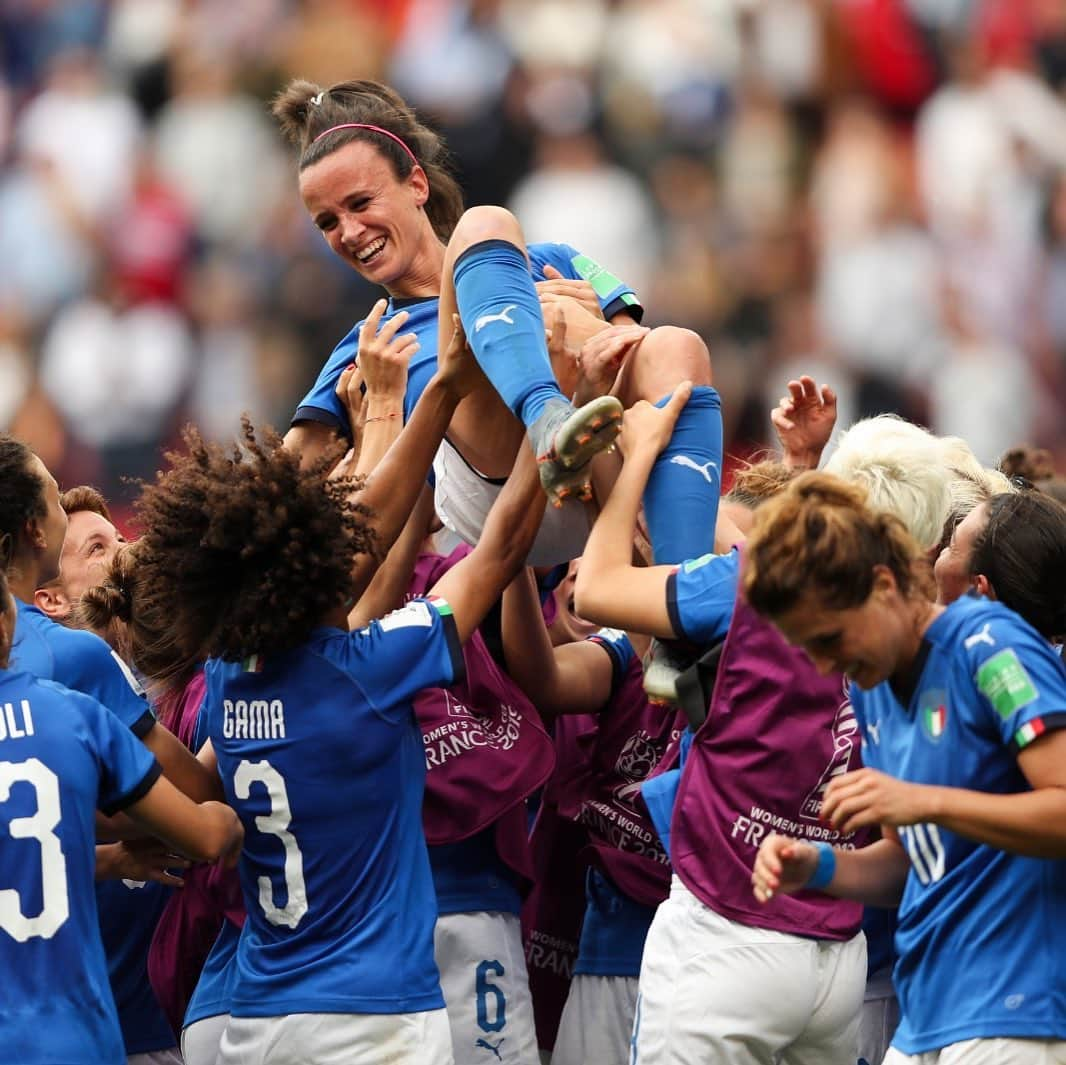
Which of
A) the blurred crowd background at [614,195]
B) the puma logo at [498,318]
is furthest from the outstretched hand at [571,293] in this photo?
the blurred crowd background at [614,195]

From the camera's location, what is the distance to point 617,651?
4375 mm

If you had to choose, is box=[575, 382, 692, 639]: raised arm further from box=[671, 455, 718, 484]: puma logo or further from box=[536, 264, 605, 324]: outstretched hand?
box=[536, 264, 605, 324]: outstretched hand

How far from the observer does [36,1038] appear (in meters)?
3.11

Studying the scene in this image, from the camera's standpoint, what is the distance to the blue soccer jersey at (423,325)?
14.2 feet

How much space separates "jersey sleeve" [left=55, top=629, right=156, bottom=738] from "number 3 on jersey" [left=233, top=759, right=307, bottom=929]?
246 mm

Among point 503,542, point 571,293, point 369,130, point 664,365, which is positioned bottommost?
point 503,542

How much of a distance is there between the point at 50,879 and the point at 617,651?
5.39ft

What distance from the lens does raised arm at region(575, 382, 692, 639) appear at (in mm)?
3400

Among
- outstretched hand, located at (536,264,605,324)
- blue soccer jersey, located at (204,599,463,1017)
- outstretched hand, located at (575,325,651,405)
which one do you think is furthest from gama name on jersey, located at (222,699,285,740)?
outstretched hand, located at (536,264,605,324)

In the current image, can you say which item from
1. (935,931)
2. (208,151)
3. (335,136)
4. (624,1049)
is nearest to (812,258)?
(208,151)

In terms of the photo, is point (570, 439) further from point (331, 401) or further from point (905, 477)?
point (331, 401)

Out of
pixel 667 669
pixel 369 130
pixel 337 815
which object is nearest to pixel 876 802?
pixel 667 669

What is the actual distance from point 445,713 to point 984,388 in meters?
5.62

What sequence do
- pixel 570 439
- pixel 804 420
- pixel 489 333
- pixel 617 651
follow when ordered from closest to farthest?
→ pixel 570 439 → pixel 489 333 → pixel 617 651 → pixel 804 420
